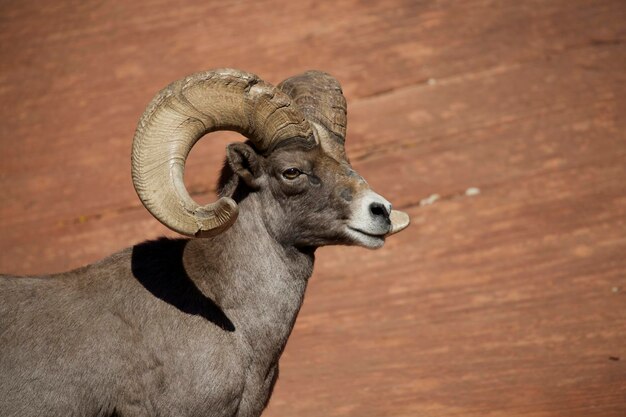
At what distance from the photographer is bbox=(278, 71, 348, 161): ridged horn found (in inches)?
228

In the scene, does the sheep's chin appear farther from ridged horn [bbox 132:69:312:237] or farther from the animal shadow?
the animal shadow

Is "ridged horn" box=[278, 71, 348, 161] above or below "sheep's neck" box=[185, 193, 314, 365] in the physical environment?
above

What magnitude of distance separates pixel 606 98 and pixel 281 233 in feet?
27.2

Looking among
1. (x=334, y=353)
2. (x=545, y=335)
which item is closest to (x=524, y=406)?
(x=545, y=335)

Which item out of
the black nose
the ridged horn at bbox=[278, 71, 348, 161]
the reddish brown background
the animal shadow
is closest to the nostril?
the black nose

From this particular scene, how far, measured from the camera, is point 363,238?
18.1 ft

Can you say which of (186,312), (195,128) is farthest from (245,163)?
(186,312)

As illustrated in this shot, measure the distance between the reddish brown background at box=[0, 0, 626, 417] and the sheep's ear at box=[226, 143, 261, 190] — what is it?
2.71 meters

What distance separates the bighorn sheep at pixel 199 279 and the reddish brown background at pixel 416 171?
2.31 m

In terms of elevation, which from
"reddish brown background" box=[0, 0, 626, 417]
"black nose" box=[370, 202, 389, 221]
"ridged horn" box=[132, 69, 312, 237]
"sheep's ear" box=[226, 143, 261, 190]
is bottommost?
"reddish brown background" box=[0, 0, 626, 417]

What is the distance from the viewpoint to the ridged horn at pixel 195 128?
509 cm

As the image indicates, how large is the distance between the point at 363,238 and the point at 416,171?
627cm

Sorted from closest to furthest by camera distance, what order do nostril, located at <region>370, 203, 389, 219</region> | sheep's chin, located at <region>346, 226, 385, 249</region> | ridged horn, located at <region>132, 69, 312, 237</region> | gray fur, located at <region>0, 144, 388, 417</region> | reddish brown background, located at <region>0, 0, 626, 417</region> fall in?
ridged horn, located at <region>132, 69, 312, 237</region> < gray fur, located at <region>0, 144, 388, 417</region> < nostril, located at <region>370, 203, 389, 219</region> < sheep's chin, located at <region>346, 226, 385, 249</region> < reddish brown background, located at <region>0, 0, 626, 417</region>

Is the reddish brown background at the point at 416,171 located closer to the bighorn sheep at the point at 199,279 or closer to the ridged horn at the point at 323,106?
the bighorn sheep at the point at 199,279
